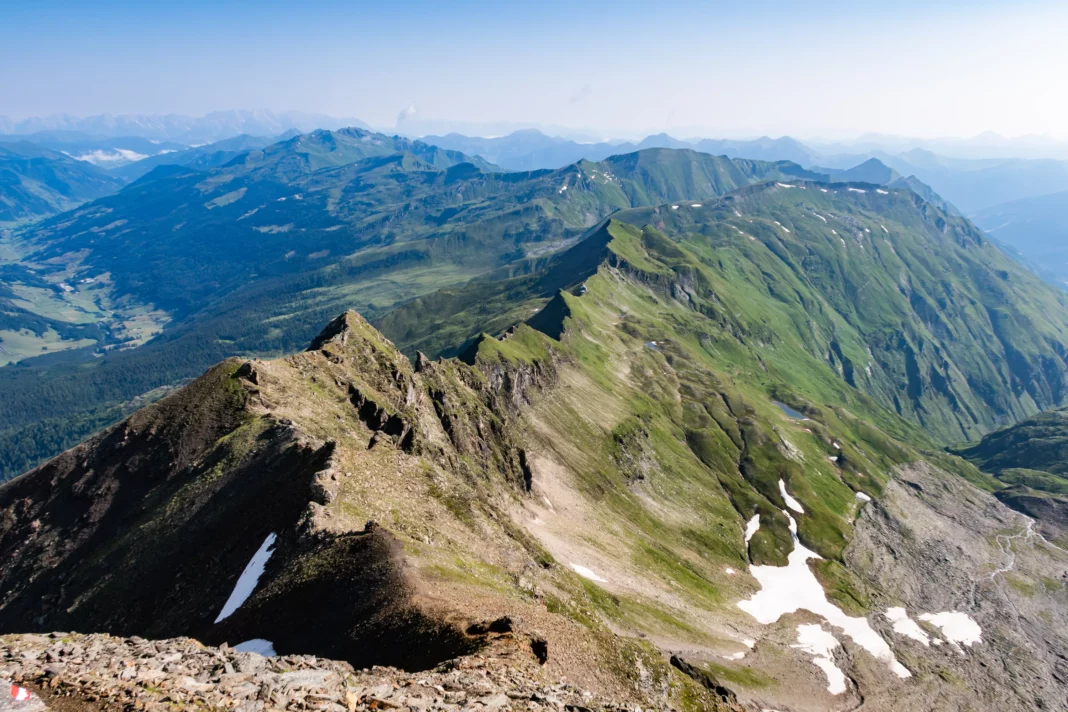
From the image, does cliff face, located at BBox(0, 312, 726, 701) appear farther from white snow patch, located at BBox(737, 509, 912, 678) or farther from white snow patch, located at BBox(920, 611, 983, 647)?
white snow patch, located at BBox(920, 611, 983, 647)

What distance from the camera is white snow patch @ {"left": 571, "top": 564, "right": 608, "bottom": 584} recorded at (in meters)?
108

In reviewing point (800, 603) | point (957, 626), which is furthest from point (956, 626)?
point (800, 603)

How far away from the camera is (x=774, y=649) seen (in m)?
120

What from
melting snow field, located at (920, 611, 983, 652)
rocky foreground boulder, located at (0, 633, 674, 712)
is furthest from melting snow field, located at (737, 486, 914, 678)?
rocky foreground boulder, located at (0, 633, 674, 712)

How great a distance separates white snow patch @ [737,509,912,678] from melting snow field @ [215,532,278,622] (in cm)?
12157

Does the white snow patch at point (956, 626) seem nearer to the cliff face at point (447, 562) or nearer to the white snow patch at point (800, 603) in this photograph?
the cliff face at point (447, 562)

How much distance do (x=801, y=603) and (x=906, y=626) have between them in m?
31.8

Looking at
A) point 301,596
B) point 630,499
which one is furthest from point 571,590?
point 630,499

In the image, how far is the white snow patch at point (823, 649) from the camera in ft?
387

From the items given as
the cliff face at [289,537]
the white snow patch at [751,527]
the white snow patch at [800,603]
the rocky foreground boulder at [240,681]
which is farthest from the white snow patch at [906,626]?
the rocky foreground boulder at [240,681]

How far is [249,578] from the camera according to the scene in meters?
55.0

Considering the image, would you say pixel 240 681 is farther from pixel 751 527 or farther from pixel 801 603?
pixel 751 527

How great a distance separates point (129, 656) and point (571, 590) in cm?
5786

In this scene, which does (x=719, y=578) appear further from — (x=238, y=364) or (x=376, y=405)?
(x=238, y=364)
